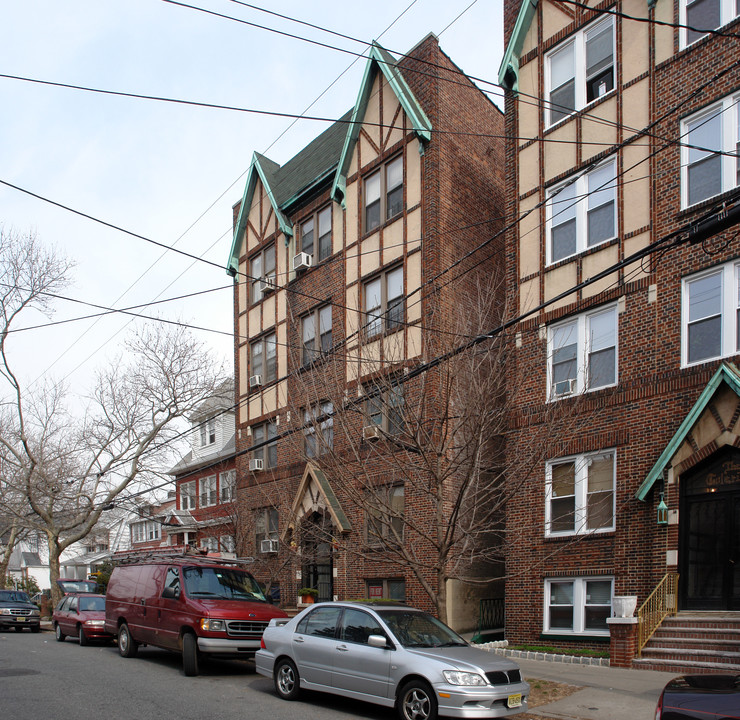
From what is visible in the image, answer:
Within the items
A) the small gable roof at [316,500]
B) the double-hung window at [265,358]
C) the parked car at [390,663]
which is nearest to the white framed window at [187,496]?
the double-hung window at [265,358]

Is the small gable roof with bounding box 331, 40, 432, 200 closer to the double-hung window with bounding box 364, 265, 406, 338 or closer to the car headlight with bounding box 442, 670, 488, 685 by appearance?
the double-hung window with bounding box 364, 265, 406, 338

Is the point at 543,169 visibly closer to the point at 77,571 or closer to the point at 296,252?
the point at 296,252

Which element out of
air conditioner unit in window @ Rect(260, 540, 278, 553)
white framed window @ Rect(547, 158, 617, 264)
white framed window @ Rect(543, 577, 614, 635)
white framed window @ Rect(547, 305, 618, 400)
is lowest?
air conditioner unit in window @ Rect(260, 540, 278, 553)

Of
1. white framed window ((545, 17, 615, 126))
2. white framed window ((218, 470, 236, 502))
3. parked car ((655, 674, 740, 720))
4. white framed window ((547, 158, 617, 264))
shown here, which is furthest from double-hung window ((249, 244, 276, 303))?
parked car ((655, 674, 740, 720))

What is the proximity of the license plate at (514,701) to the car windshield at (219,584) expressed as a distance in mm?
6633

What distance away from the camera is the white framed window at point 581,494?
16.1 meters

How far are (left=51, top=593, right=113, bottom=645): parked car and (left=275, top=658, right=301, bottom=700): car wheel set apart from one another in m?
8.58

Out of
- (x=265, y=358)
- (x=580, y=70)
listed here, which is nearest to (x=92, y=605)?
(x=265, y=358)

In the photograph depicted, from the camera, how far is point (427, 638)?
35.9 feet

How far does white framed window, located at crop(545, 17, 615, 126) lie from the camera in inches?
685

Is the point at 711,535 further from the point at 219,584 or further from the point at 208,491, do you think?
the point at 208,491

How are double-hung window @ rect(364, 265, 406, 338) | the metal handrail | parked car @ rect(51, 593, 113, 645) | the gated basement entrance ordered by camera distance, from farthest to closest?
double-hung window @ rect(364, 265, 406, 338), parked car @ rect(51, 593, 113, 645), the metal handrail, the gated basement entrance

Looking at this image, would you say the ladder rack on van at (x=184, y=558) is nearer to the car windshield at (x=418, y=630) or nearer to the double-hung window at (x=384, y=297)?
the car windshield at (x=418, y=630)

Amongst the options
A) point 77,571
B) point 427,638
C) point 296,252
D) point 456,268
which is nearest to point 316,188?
point 296,252
